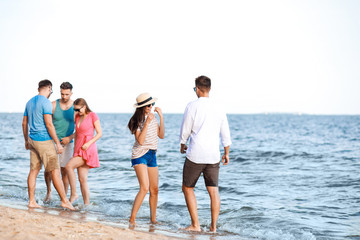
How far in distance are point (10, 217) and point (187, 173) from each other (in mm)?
2273

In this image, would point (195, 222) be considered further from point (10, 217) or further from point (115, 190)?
point (115, 190)

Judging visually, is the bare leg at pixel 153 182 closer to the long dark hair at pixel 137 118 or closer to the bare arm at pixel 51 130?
the long dark hair at pixel 137 118

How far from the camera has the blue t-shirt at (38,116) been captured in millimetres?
6184

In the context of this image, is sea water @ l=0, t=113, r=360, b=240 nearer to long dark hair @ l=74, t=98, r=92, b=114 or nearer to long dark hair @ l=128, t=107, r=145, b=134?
long dark hair @ l=128, t=107, r=145, b=134

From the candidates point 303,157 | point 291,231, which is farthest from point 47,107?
point 303,157

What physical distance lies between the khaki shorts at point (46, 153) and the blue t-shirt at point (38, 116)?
8cm

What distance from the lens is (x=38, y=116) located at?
6.18 meters

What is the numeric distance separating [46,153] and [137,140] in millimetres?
1639

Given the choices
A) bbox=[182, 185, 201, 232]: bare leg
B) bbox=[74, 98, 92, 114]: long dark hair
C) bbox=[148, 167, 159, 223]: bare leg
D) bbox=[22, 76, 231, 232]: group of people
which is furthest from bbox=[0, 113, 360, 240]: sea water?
bbox=[74, 98, 92, 114]: long dark hair

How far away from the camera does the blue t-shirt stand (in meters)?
6.18

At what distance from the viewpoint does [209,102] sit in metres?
5.41

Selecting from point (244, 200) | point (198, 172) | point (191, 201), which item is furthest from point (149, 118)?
point (244, 200)

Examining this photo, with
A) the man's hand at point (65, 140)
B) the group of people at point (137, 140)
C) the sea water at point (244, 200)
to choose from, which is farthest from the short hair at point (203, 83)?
the man's hand at point (65, 140)

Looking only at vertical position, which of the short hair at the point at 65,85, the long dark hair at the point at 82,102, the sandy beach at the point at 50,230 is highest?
the short hair at the point at 65,85
